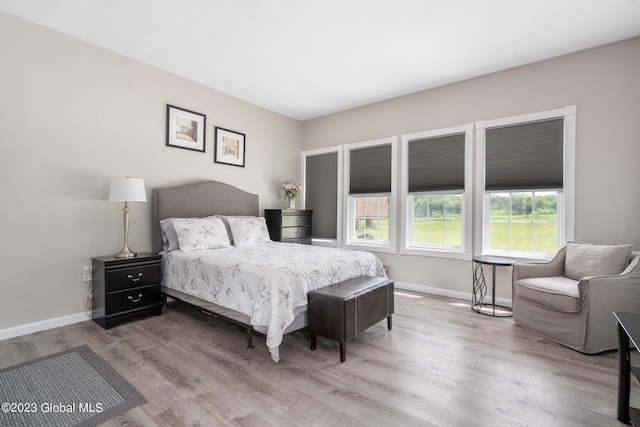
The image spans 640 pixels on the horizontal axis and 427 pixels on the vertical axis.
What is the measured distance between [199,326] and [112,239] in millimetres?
1440

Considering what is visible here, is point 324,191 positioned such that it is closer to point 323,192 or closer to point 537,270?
point 323,192

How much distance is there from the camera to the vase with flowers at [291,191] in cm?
526

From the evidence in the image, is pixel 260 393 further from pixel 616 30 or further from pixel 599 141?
pixel 616 30

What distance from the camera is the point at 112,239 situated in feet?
11.3

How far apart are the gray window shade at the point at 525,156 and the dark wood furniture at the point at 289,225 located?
9.19 ft

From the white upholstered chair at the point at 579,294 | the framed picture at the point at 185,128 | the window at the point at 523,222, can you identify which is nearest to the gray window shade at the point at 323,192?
the framed picture at the point at 185,128

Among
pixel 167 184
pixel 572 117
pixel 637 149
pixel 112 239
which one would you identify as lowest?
pixel 112 239

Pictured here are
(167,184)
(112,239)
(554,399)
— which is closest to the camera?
(554,399)

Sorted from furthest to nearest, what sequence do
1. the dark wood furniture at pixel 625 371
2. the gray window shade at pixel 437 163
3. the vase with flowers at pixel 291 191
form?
the vase with flowers at pixel 291 191, the gray window shade at pixel 437 163, the dark wood furniture at pixel 625 371

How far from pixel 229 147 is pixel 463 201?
11.3 ft

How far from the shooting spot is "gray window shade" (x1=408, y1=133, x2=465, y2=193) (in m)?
4.15

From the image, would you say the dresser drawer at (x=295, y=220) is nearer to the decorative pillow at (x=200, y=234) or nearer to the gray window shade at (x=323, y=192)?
the gray window shade at (x=323, y=192)

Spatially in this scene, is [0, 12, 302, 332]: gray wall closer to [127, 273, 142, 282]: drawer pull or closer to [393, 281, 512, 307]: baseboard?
[127, 273, 142, 282]: drawer pull

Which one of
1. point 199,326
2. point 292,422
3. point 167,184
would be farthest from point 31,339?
point 292,422
